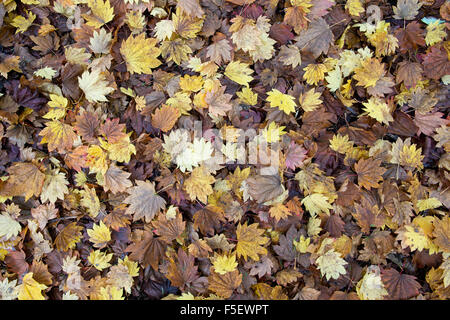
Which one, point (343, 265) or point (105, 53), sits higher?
point (105, 53)

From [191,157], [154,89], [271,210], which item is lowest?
[271,210]

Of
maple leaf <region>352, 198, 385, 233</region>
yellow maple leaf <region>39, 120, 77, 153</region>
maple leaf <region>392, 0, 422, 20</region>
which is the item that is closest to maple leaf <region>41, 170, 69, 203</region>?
yellow maple leaf <region>39, 120, 77, 153</region>

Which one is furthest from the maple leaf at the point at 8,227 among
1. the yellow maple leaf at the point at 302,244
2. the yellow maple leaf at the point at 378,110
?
the yellow maple leaf at the point at 378,110

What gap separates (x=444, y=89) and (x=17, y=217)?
2.26 metres

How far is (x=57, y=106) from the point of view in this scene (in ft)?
5.75

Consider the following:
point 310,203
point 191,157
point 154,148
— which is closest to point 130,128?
point 154,148

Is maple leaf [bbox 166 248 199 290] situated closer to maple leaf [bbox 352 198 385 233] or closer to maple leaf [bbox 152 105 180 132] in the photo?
maple leaf [bbox 152 105 180 132]

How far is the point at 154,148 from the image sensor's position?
1741 mm

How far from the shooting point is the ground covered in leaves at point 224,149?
5.70ft

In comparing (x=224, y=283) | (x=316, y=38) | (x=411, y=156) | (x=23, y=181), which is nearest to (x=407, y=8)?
(x=316, y=38)

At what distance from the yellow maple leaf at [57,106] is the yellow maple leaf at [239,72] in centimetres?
82

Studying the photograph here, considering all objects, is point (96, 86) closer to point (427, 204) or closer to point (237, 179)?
point (237, 179)

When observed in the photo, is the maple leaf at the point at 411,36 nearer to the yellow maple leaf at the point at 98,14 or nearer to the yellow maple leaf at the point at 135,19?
the yellow maple leaf at the point at 135,19
